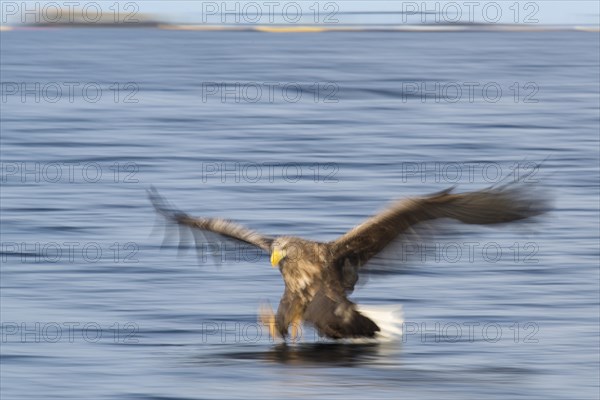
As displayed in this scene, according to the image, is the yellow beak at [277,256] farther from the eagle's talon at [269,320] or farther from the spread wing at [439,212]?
the eagle's talon at [269,320]

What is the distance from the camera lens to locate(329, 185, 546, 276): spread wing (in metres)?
12.6

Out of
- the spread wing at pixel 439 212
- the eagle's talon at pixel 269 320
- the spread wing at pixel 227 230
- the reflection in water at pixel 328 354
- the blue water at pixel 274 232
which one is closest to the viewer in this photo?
the spread wing at pixel 439 212

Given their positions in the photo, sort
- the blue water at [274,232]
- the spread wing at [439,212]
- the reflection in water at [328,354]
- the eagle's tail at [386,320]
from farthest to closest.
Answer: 1. the reflection in water at [328,354]
2. the eagle's tail at [386,320]
3. the blue water at [274,232]
4. the spread wing at [439,212]

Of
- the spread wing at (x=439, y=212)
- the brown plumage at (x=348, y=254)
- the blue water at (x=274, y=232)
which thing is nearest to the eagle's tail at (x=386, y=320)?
the brown plumage at (x=348, y=254)

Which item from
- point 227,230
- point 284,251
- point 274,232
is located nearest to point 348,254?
point 284,251

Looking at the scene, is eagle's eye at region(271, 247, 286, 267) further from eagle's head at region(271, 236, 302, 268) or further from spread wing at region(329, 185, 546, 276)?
spread wing at region(329, 185, 546, 276)

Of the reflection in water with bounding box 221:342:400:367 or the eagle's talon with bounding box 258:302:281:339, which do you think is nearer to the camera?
the reflection in water with bounding box 221:342:400:367

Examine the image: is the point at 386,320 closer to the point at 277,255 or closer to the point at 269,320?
the point at 277,255

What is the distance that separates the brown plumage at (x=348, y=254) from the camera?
1265 cm

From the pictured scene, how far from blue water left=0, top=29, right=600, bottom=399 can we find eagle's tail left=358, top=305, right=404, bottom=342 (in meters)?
0.21

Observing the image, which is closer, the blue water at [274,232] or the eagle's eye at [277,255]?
the blue water at [274,232]

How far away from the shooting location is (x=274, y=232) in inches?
748

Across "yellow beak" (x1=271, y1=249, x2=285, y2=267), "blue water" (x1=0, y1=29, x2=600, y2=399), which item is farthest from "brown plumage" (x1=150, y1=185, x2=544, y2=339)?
"blue water" (x1=0, y1=29, x2=600, y2=399)

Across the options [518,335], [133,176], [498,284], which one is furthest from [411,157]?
[518,335]
